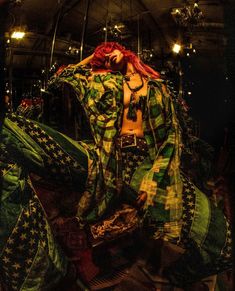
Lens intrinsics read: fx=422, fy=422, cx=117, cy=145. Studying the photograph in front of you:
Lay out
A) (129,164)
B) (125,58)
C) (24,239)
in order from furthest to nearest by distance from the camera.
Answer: (125,58) → (129,164) → (24,239)

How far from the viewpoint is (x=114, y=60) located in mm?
2457

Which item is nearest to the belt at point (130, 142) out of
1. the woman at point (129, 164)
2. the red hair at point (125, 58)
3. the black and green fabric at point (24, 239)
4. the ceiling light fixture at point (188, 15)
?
the woman at point (129, 164)

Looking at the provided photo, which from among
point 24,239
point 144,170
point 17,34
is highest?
point 17,34

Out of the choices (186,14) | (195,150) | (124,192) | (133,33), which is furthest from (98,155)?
(186,14)

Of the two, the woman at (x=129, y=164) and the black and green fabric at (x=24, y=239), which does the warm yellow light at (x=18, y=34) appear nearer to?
the woman at (x=129, y=164)

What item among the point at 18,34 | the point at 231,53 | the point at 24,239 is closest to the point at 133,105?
the point at 231,53

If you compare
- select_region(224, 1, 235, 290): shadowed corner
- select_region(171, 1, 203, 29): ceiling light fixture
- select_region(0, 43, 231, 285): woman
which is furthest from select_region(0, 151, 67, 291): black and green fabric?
select_region(171, 1, 203, 29): ceiling light fixture

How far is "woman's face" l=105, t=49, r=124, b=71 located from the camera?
8.05 feet

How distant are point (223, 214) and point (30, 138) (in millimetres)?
1178

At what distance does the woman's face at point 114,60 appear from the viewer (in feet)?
8.05

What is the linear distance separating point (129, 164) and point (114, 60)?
0.61 metres

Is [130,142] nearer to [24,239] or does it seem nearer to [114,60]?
[114,60]

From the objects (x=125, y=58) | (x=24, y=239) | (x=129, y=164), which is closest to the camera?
(x=24, y=239)

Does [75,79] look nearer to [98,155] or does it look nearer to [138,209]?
[98,155]
